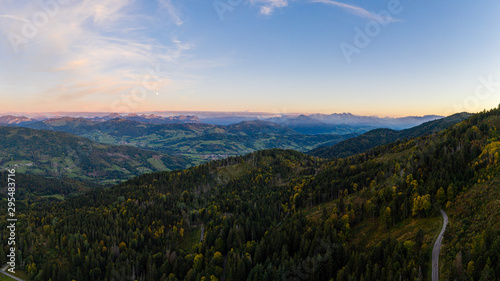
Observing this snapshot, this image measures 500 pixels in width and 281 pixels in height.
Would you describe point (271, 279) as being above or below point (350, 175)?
below

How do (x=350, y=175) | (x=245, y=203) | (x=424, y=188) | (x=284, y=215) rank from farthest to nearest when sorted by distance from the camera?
(x=350, y=175) < (x=245, y=203) < (x=284, y=215) < (x=424, y=188)

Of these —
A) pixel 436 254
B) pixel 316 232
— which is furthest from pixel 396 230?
pixel 316 232

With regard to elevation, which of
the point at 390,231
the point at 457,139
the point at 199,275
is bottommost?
the point at 199,275

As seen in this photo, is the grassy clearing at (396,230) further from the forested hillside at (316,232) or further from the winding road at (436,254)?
the winding road at (436,254)

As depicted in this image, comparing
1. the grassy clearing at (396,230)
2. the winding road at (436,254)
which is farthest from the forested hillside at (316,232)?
the winding road at (436,254)

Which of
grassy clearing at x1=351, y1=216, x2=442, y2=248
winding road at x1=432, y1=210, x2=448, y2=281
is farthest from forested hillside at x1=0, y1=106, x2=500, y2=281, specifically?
winding road at x1=432, y1=210, x2=448, y2=281

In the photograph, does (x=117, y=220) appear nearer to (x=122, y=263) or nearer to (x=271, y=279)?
(x=122, y=263)

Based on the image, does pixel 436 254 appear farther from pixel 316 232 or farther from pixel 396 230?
pixel 316 232

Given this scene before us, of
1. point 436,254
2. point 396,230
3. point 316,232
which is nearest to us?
point 436,254

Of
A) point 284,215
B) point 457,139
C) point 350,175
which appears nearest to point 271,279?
point 284,215
